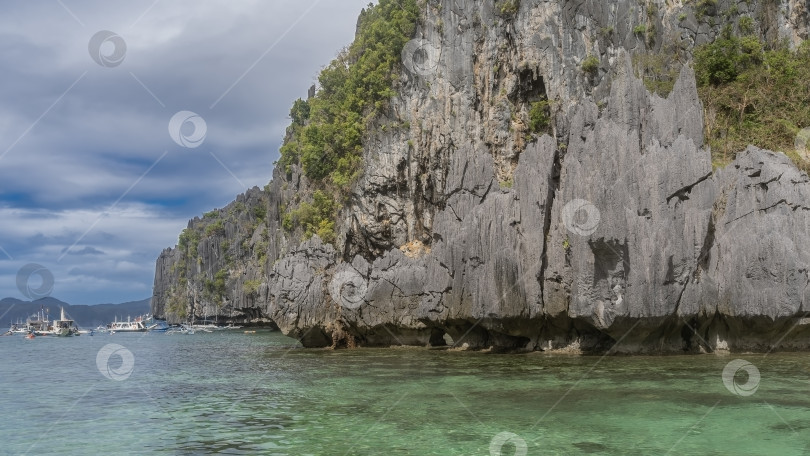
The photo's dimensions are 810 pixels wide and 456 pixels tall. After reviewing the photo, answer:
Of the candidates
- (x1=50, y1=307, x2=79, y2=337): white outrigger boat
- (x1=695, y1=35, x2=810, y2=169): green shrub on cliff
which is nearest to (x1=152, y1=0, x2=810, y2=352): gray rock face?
(x1=695, y1=35, x2=810, y2=169): green shrub on cliff

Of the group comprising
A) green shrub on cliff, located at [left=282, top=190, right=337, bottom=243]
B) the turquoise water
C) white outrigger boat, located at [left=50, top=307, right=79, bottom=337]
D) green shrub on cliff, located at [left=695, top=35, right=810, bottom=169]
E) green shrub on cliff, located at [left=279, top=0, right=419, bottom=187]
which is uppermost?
green shrub on cliff, located at [left=279, top=0, right=419, bottom=187]

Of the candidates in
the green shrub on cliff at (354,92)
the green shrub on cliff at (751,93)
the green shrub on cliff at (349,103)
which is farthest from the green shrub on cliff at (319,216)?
the green shrub on cliff at (751,93)

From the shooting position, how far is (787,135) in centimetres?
3638

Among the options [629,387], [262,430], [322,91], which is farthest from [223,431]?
[322,91]

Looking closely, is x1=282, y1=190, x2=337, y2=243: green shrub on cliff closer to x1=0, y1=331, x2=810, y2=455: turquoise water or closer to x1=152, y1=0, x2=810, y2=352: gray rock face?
x1=152, y1=0, x2=810, y2=352: gray rock face

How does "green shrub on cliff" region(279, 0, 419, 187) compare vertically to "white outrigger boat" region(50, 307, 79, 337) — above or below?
above

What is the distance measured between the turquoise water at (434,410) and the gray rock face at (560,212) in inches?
112

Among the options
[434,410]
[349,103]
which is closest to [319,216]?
[349,103]

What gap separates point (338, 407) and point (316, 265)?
24235 millimetres

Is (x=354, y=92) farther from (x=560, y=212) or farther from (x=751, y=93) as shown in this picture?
(x=751, y=93)

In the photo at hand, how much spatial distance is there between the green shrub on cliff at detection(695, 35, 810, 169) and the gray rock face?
251 cm

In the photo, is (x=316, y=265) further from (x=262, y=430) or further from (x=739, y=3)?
(x=739, y=3)

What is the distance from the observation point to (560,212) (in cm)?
3119

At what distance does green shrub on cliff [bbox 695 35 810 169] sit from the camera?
36.7m
